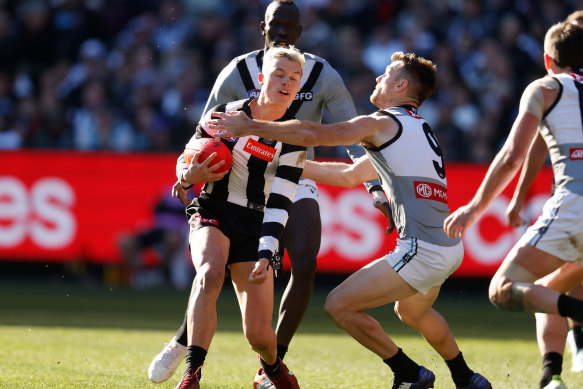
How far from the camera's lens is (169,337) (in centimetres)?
915

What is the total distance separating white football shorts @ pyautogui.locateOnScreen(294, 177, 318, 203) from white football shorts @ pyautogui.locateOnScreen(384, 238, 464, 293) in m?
1.36

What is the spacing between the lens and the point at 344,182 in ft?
20.9

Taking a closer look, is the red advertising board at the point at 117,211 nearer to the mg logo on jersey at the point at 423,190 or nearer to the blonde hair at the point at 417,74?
the blonde hair at the point at 417,74

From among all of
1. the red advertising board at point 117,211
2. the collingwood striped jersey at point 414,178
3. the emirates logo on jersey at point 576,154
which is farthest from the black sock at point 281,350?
the red advertising board at point 117,211

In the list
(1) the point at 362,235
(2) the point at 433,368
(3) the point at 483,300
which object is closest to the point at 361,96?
(1) the point at 362,235

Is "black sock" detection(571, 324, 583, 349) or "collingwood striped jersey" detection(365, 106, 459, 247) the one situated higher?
"collingwood striped jersey" detection(365, 106, 459, 247)

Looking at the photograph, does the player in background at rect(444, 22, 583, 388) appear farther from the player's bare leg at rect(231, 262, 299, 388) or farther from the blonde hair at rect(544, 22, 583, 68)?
the player's bare leg at rect(231, 262, 299, 388)

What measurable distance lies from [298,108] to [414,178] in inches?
61.0

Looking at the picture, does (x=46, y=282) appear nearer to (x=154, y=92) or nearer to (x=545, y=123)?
(x=154, y=92)

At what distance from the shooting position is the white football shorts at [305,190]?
690 centimetres

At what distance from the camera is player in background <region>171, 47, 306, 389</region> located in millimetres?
5512

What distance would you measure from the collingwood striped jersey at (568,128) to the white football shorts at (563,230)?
0.07 metres

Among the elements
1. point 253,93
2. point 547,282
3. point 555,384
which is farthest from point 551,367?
point 253,93

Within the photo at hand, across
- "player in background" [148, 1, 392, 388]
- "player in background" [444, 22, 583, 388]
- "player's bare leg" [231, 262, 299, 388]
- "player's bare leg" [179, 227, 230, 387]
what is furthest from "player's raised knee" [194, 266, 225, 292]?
"player in background" [444, 22, 583, 388]
